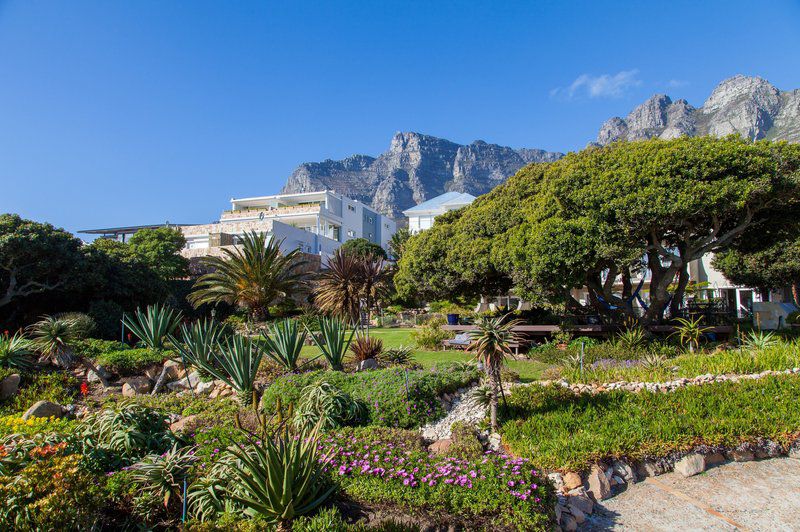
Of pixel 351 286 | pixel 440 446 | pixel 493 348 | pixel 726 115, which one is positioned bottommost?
pixel 440 446

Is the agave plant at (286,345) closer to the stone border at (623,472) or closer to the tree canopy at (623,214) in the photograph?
the stone border at (623,472)

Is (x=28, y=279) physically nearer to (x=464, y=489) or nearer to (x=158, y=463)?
(x=158, y=463)

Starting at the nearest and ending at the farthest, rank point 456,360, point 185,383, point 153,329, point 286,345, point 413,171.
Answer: point 286,345 < point 185,383 < point 456,360 < point 153,329 < point 413,171

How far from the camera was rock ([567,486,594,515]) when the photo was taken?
507 cm

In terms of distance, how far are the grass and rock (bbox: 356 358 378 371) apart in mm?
4039

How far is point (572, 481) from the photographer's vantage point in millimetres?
5469

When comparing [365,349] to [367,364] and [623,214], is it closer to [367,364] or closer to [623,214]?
[367,364]

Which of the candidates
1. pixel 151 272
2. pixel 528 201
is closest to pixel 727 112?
pixel 528 201

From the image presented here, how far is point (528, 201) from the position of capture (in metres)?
16.7

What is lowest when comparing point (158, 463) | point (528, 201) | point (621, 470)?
point (621, 470)

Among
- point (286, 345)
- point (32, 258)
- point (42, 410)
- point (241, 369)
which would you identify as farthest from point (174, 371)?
point (32, 258)

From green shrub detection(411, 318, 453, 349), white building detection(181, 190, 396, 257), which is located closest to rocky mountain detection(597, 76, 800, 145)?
white building detection(181, 190, 396, 257)

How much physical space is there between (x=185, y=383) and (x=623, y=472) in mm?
9763

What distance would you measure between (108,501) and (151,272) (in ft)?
64.9
